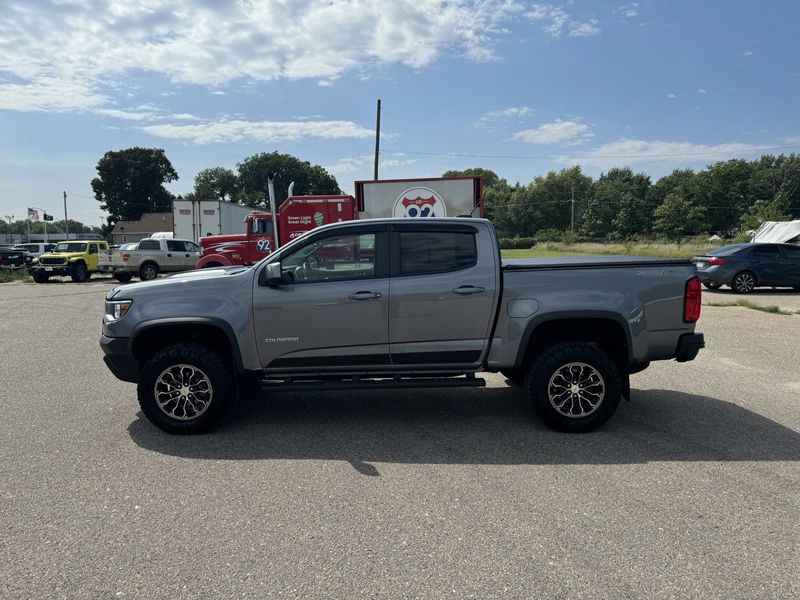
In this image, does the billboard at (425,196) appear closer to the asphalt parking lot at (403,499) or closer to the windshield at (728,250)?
the windshield at (728,250)

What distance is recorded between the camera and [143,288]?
4.86 m

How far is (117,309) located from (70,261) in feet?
74.3

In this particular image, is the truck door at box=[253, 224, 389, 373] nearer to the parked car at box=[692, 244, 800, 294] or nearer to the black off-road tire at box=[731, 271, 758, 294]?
the parked car at box=[692, 244, 800, 294]

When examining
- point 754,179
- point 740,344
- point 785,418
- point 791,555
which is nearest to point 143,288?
point 791,555

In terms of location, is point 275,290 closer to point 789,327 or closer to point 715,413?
point 715,413

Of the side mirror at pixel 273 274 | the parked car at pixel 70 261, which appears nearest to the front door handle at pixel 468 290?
the side mirror at pixel 273 274

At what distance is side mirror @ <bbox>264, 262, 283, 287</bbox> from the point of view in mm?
4711

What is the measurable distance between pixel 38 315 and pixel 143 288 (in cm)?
1041

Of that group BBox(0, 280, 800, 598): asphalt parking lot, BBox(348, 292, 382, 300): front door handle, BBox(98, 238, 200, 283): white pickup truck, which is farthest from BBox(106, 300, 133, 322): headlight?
BBox(98, 238, 200, 283): white pickup truck

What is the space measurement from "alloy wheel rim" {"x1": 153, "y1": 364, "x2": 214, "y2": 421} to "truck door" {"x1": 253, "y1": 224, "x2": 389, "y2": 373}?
1.92 feet

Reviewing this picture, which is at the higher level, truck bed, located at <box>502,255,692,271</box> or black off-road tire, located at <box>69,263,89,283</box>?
truck bed, located at <box>502,255,692,271</box>

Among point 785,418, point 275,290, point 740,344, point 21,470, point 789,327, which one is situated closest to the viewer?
point 21,470

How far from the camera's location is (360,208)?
648 inches

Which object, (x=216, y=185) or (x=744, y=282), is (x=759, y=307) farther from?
(x=216, y=185)
